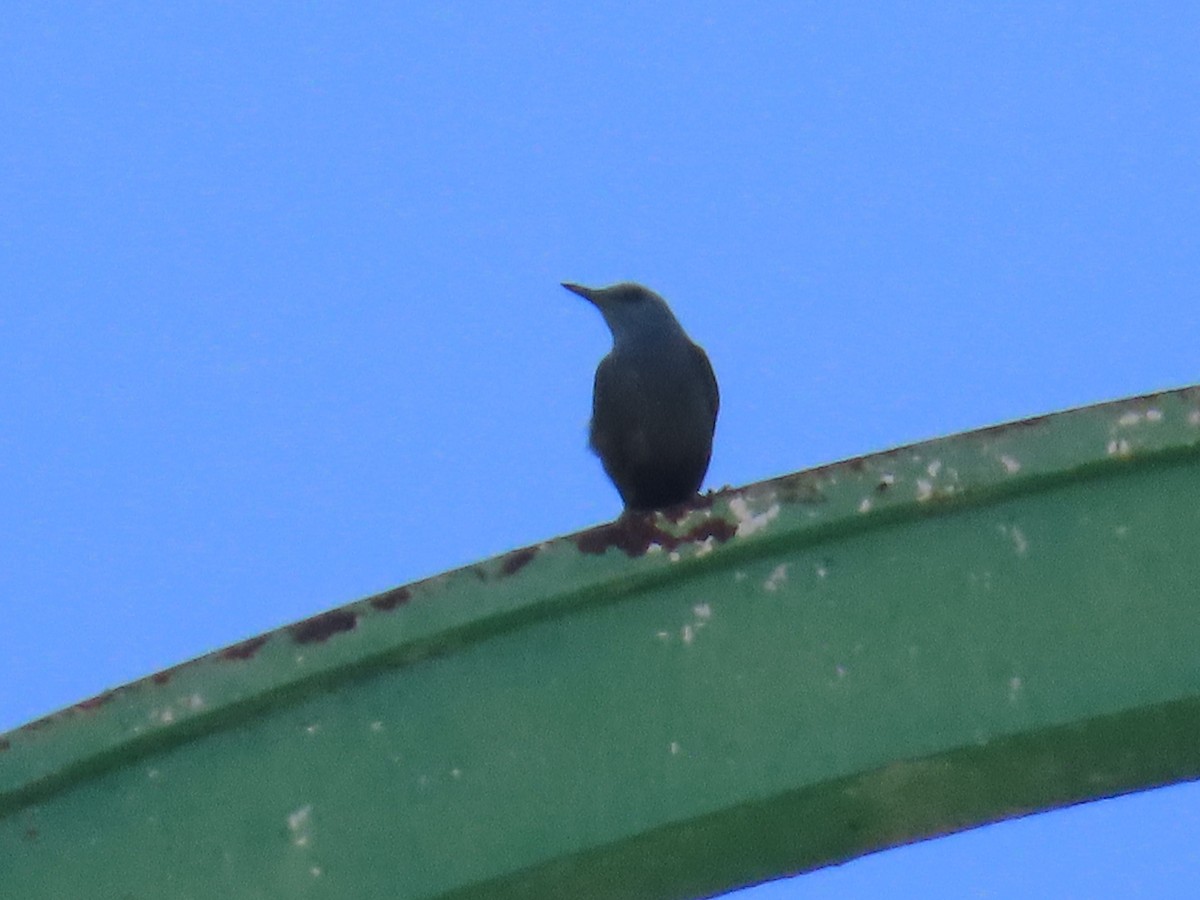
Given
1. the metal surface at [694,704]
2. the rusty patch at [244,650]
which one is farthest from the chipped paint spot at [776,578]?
the rusty patch at [244,650]

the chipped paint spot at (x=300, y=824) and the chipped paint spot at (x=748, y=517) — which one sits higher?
the chipped paint spot at (x=748, y=517)

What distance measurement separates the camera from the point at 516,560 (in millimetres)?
2928

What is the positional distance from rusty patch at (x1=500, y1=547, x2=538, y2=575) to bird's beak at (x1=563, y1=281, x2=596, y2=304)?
3.65 metres

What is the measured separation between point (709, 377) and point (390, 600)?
340 cm

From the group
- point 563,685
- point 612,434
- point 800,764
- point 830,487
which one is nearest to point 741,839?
point 800,764

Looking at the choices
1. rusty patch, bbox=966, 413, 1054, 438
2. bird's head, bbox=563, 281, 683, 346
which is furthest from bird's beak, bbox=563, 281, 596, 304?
rusty patch, bbox=966, 413, 1054, 438

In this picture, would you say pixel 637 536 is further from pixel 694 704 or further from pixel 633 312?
pixel 633 312

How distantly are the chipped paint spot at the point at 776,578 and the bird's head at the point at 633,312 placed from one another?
330cm

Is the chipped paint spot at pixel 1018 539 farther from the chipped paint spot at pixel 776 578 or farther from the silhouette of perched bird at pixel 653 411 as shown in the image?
the silhouette of perched bird at pixel 653 411

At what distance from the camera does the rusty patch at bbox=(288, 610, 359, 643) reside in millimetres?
2889

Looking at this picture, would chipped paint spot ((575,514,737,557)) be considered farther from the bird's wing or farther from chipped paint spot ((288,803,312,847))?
the bird's wing

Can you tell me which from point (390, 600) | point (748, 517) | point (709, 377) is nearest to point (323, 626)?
point (390, 600)

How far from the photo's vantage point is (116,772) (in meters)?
2.90

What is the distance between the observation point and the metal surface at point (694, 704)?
9.06 ft
